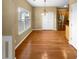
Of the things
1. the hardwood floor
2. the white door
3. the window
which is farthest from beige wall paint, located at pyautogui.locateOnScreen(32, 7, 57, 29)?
the hardwood floor

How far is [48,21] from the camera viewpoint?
17188mm

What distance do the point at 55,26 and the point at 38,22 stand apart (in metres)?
1.99

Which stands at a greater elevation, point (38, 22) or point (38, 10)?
point (38, 10)

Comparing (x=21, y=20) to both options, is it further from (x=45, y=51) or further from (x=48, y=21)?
(x=48, y=21)

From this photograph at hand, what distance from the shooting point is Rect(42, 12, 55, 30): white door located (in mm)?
17125

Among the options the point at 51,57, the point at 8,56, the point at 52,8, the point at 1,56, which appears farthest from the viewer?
the point at 52,8

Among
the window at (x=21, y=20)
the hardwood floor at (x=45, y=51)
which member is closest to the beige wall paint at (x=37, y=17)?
the window at (x=21, y=20)

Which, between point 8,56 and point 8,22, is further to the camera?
point 8,22

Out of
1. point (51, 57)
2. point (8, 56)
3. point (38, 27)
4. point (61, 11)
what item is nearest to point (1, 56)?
point (8, 56)

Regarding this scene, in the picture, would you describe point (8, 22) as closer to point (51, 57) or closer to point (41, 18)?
point (51, 57)

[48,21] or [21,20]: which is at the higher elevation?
[48,21]

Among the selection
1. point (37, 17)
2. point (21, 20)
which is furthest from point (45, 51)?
point (37, 17)

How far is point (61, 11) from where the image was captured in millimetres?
18266

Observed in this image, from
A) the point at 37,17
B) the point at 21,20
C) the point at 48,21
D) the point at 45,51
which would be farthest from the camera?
the point at 37,17
